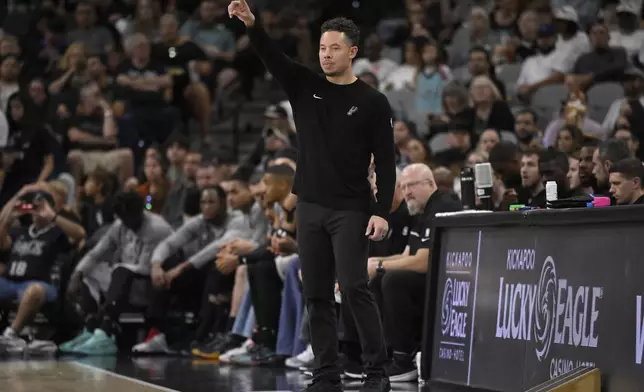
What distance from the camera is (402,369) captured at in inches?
328

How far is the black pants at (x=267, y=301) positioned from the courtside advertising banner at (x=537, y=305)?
2.54 m

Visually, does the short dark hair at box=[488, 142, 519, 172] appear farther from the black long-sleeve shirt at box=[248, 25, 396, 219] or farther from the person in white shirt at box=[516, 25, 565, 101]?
the person in white shirt at box=[516, 25, 565, 101]

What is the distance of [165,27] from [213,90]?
1165 millimetres

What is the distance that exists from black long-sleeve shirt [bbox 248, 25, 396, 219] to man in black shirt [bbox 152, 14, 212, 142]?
10.5 m

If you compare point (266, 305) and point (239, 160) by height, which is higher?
point (239, 160)

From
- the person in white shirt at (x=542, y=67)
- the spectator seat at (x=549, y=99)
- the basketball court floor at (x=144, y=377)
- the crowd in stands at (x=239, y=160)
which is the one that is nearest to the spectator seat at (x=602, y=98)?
the crowd in stands at (x=239, y=160)

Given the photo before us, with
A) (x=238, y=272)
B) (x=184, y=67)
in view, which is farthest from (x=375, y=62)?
(x=238, y=272)

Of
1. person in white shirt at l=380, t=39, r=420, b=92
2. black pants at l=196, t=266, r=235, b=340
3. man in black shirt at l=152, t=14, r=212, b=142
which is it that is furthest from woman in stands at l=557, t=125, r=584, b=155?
man in black shirt at l=152, t=14, r=212, b=142

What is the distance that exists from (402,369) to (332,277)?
6.59 ft

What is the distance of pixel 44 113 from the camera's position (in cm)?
1603

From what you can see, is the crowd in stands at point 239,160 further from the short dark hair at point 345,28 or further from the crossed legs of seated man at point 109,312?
the short dark hair at point 345,28

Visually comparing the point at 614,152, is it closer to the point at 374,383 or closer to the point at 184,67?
the point at 374,383

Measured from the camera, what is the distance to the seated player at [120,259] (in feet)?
39.1

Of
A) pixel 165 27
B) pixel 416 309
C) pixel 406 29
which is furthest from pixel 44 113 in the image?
pixel 416 309
